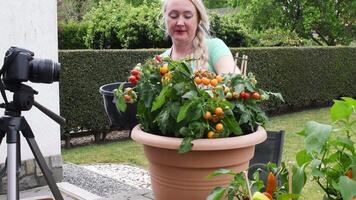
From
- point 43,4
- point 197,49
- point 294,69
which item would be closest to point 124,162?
point 43,4

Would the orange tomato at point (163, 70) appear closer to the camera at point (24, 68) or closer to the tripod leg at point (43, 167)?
the camera at point (24, 68)

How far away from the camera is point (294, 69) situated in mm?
9078

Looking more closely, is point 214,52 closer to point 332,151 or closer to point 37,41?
point 332,151

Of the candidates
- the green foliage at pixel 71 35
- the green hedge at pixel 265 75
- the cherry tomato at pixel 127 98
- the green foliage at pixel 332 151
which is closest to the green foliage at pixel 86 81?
the green hedge at pixel 265 75

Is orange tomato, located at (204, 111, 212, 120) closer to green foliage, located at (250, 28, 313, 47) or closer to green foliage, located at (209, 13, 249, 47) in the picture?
green foliage, located at (209, 13, 249, 47)

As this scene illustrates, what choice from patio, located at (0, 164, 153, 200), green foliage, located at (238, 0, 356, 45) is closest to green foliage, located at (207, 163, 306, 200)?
patio, located at (0, 164, 153, 200)

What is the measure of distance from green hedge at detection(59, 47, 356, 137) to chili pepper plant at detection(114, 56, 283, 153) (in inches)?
177

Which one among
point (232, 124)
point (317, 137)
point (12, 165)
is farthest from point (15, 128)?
point (317, 137)

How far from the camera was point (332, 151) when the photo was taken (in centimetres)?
123

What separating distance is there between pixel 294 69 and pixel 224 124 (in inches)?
310

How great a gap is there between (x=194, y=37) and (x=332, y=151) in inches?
38.9

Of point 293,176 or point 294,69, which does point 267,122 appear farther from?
point 294,69

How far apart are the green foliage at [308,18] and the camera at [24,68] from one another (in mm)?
11389

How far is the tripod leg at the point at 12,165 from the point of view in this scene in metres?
1.64
